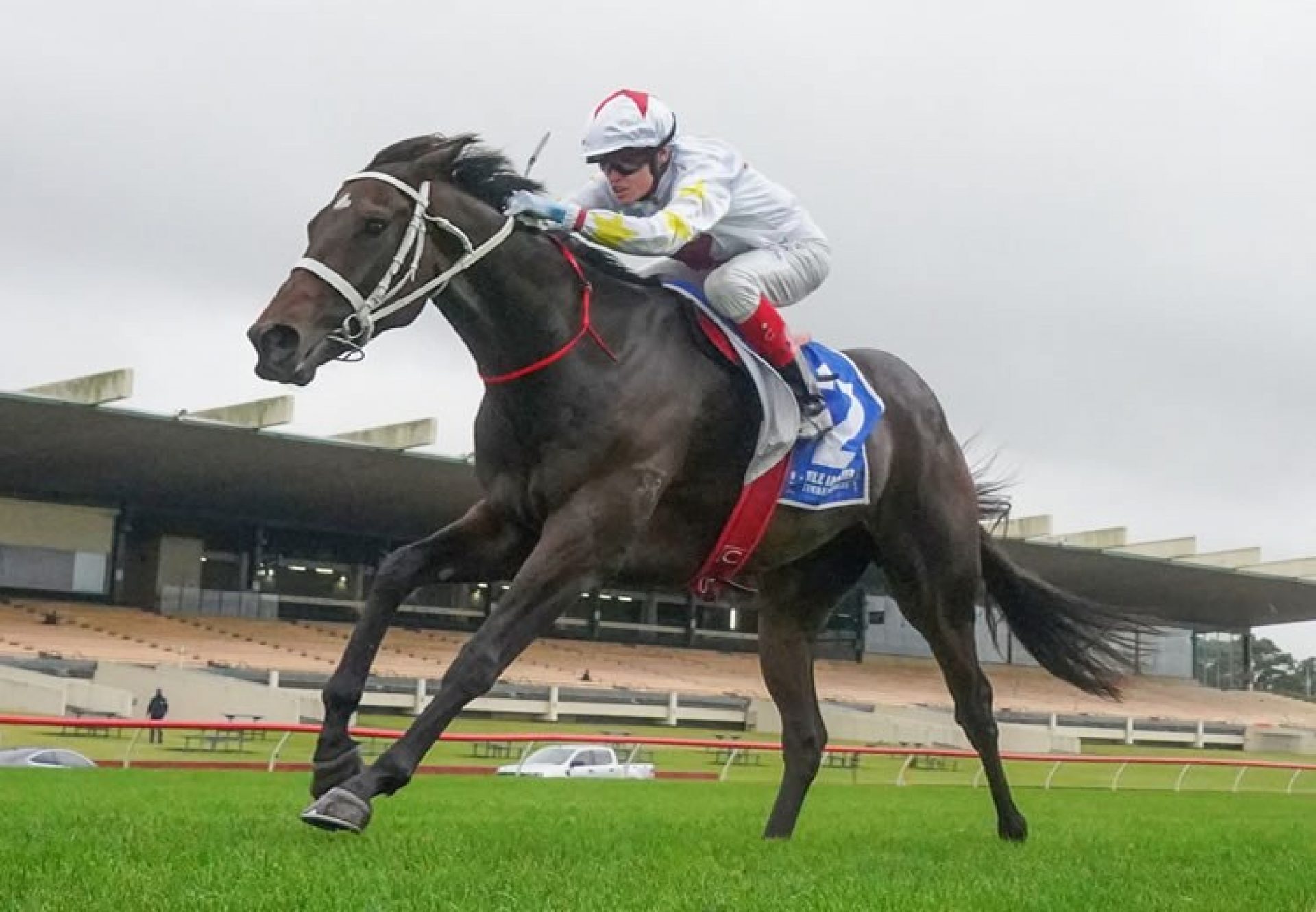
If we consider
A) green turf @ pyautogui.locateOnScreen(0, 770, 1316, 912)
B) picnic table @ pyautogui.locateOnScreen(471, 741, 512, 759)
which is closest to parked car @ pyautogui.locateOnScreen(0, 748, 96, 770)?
green turf @ pyautogui.locateOnScreen(0, 770, 1316, 912)

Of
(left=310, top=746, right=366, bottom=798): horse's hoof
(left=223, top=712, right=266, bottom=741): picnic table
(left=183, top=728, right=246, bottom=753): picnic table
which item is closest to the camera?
(left=310, top=746, right=366, bottom=798): horse's hoof

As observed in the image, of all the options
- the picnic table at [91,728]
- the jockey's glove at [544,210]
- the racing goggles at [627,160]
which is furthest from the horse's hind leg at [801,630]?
the picnic table at [91,728]

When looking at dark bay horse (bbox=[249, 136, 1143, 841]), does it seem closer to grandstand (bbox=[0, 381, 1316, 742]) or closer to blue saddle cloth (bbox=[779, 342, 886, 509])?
blue saddle cloth (bbox=[779, 342, 886, 509])

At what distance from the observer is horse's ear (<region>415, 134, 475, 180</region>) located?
15.9 feet

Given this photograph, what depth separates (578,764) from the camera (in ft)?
70.7

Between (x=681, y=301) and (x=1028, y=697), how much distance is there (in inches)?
1711

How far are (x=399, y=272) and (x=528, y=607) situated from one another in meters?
1.07

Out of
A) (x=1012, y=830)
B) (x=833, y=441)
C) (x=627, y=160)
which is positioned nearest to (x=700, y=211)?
(x=627, y=160)

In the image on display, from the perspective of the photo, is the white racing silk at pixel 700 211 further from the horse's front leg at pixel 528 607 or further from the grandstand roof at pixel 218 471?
the grandstand roof at pixel 218 471

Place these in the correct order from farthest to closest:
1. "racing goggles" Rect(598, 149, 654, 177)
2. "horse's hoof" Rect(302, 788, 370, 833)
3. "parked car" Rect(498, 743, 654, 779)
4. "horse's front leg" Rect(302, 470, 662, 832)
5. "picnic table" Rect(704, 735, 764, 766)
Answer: "picnic table" Rect(704, 735, 764, 766) → "parked car" Rect(498, 743, 654, 779) → "racing goggles" Rect(598, 149, 654, 177) → "horse's front leg" Rect(302, 470, 662, 832) → "horse's hoof" Rect(302, 788, 370, 833)

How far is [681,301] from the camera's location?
5.43 meters

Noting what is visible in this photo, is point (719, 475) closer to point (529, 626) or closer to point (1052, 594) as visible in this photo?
point (529, 626)

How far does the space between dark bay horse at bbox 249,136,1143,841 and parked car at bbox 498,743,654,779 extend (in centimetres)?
1501

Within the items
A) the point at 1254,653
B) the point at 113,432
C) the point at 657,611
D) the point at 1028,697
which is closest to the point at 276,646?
the point at 113,432
